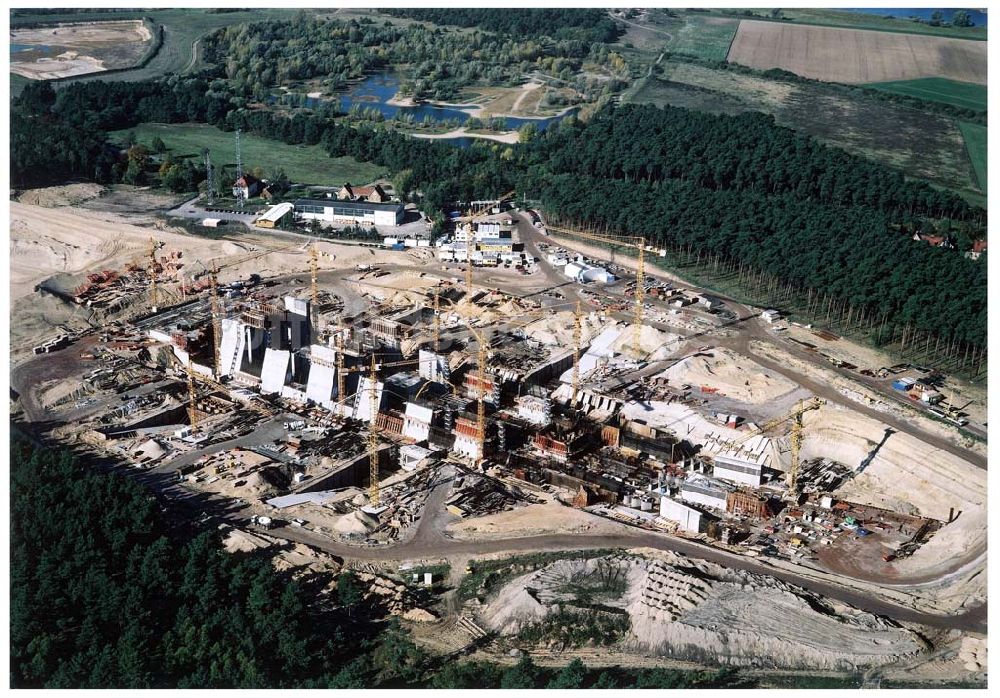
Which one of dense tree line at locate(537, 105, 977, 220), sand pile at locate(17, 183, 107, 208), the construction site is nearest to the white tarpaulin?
the construction site

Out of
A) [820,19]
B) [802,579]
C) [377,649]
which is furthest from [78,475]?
[820,19]

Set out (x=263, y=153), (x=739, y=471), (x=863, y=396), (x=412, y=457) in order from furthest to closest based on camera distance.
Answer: (x=263, y=153) < (x=863, y=396) < (x=412, y=457) < (x=739, y=471)

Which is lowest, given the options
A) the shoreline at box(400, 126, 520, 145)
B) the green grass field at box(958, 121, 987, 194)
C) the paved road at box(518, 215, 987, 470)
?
the paved road at box(518, 215, 987, 470)

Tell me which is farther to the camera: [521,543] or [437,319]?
[437,319]

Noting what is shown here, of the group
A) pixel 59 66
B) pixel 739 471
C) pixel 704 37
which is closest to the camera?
pixel 739 471

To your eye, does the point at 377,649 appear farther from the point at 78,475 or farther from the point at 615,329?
the point at 615,329

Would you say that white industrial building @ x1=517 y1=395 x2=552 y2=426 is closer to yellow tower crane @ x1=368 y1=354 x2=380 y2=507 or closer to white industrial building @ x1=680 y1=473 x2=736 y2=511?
yellow tower crane @ x1=368 y1=354 x2=380 y2=507

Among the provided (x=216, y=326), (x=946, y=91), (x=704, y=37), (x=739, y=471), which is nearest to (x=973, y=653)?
(x=739, y=471)

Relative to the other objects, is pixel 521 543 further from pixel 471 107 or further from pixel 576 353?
pixel 471 107
